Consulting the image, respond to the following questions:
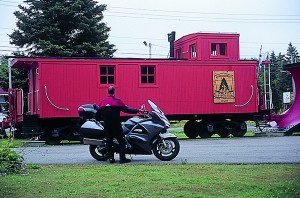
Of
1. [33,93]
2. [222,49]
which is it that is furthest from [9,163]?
[222,49]

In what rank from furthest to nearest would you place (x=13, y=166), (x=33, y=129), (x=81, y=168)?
(x=33, y=129), (x=81, y=168), (x=13, y=166)

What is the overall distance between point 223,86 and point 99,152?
36.5 feet

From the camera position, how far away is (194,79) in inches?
786

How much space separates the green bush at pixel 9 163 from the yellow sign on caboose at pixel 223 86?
12.9 m

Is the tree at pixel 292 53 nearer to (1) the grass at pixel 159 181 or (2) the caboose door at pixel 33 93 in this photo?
(1) the grass at pixel 159 181

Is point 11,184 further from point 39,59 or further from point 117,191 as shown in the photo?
point 39,59

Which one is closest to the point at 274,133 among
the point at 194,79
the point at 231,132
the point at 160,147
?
the point at 231,132

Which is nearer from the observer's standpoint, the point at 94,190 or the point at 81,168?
the point at 94,190

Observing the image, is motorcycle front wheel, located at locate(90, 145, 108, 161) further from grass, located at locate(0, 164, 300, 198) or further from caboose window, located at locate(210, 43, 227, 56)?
caboose window, located at locate(210, 43, 227, 56)

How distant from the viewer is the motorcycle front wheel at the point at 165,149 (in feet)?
32.1

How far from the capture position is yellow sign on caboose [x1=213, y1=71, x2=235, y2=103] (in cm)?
2020

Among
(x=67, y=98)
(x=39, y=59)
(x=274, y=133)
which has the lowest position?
(x=274, y=133)

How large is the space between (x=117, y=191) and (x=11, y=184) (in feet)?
5.20

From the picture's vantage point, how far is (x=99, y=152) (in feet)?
33.1
